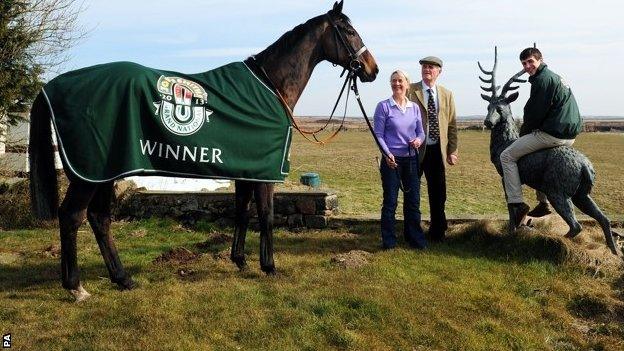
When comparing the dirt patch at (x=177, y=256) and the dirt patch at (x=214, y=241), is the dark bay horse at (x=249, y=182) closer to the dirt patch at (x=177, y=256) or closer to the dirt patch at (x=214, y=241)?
the dirt patch at (x=177, y=256)

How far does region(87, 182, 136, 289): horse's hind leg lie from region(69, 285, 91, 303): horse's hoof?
29 centimetres

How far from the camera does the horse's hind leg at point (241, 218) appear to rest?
546 cm

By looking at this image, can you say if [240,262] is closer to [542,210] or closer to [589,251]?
[589,251]

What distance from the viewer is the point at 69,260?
457 cm

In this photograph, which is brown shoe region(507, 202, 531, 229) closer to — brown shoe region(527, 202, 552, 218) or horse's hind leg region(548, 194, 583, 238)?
horse's hind leg region(548, 194, 583, 238)

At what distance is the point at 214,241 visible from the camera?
22.2 feet

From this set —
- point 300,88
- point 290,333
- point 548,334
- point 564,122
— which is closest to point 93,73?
point 300,88

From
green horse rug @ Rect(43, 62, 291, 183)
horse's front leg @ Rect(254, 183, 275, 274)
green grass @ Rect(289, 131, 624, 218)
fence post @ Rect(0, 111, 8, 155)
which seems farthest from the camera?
green grass @ Rect(289, 131, 624, 218)

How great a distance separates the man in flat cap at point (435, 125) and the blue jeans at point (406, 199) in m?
0.26

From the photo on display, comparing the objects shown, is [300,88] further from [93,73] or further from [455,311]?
[455,311]

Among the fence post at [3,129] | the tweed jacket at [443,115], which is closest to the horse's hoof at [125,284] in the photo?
the tweed jacket at [443,115]

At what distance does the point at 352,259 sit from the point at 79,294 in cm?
275

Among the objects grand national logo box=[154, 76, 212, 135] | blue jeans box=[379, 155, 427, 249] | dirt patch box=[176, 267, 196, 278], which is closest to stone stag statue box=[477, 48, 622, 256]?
blue jeans box=[379, 155, 427, 249]

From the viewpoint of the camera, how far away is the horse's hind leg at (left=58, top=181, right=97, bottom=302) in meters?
4.43
